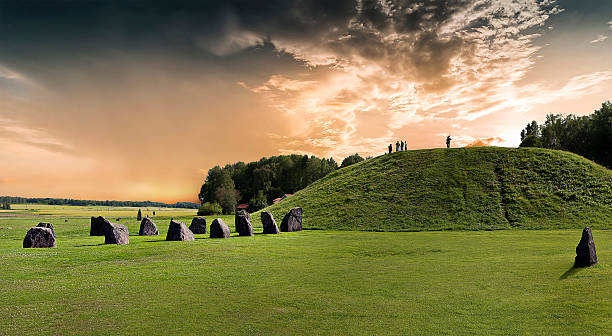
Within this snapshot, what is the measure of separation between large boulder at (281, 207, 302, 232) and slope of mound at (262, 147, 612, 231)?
4.79m

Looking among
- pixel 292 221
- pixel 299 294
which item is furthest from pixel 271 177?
pixel 299 294

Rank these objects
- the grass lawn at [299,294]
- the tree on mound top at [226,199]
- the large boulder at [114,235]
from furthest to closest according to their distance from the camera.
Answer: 1. the tree on mound top at [226,199]
2. the large boulder at [114,235]
3. the grass lawn at [299,294]

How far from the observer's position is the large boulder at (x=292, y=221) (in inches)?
1433

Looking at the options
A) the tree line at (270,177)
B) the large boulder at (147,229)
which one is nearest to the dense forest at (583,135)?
the tree line at (270,177)

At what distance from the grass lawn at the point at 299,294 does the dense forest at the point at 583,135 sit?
72.2 metres

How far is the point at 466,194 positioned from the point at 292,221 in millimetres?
24590

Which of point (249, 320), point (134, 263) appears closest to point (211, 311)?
point (249, 320)

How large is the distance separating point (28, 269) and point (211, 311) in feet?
34.4

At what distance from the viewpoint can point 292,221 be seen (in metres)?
36.9

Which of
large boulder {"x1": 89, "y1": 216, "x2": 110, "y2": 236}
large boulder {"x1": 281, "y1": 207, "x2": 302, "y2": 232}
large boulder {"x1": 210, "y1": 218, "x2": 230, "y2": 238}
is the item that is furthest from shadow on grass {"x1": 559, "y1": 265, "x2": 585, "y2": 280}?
large boulder {"x1": 89, "y1": 216, "x2": 110, "y2": 236}

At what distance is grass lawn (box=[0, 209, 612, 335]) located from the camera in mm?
8703

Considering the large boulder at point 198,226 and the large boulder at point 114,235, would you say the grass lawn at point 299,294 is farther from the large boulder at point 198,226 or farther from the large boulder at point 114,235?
the large boulder at point 198,226

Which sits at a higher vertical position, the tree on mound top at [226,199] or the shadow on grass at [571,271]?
the tree on mound top at [226,199]

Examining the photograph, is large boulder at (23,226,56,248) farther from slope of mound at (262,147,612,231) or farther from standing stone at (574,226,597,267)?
standing stone at (574,226,597,267)
